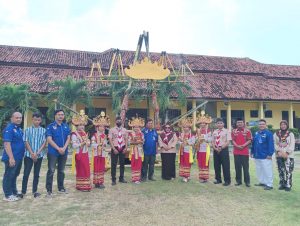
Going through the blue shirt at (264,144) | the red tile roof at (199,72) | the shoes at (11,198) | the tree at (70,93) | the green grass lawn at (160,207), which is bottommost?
the green grass lawn at (160,207)

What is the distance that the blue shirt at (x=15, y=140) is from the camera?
17.2 ft

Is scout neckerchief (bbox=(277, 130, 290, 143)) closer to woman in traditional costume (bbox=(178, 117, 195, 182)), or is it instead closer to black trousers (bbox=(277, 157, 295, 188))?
black trousers (bbox=(277, 157, 295, 188))

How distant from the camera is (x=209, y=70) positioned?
818 inches

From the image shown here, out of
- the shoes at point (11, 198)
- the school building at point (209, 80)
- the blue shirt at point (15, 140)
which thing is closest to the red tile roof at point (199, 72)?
the school building at point (209, 80)

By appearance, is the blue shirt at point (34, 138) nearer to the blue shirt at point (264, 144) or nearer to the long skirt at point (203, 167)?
the long skirt at point (203, 167)

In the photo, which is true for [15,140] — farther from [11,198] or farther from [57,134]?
[11,198]

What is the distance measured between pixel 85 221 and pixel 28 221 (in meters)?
0.79

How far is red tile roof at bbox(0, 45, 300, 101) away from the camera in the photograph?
1777 centimetres

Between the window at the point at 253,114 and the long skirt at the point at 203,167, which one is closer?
the long skirt at the point at 203,167

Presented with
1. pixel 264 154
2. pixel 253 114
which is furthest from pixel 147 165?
pixel 253 114

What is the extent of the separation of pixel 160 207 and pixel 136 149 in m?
2.17

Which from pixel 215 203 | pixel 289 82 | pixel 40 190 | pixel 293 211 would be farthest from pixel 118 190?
pixel 289 82

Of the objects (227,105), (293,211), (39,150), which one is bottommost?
A: (293,211)

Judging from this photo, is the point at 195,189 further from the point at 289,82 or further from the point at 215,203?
the point at 289,82
